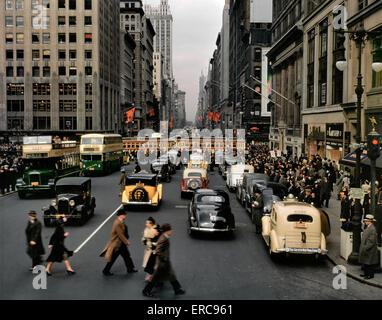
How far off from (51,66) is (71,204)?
69.9 m

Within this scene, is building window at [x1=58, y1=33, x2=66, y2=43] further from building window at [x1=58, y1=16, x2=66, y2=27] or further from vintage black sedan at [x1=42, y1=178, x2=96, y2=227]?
vintage black sedan at [x1=42, y1=178, x2=96, y2=227]

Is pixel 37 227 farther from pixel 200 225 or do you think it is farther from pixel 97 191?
pixel 97 191

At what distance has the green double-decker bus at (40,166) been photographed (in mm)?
25192

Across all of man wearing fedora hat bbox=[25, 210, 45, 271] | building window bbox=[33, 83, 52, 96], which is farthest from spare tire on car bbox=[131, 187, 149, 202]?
building window bbox=[33, 83, 52, 96]

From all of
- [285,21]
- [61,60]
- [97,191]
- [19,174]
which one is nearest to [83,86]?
[61,60]

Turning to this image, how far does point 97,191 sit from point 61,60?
5990 centimetres

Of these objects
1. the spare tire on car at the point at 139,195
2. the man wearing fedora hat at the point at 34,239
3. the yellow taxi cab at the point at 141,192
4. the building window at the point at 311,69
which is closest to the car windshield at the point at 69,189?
the yellow taxi cab at the point at 141,192

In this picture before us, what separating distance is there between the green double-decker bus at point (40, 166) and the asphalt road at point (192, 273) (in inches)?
298

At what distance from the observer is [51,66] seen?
80.8m

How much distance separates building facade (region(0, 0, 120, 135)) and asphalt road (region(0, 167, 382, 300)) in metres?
68.2

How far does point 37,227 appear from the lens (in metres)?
11.2

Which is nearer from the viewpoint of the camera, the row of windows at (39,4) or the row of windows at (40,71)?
the row of windows at (39,4)

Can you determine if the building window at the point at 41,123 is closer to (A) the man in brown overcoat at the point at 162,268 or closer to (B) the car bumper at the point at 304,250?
(B) the car bumper at the point at 304,250

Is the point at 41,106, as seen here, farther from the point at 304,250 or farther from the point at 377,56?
the point at 304,250
